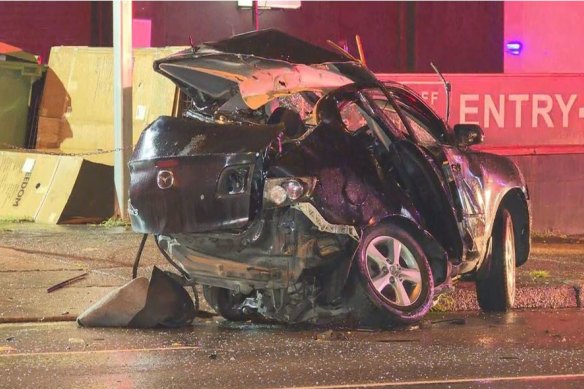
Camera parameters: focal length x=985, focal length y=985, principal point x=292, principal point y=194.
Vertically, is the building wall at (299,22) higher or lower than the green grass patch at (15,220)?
higher

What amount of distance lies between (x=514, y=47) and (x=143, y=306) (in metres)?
10.9

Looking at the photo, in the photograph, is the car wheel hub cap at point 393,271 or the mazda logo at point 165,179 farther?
the car wheel hub cap at point 393,271

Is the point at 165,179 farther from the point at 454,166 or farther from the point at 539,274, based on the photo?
the point at 539,274

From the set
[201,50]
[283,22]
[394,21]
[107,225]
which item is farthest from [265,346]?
[394,21]

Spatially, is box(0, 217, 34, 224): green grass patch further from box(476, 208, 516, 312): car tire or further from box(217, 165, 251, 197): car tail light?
box(217, 165, 251, 197): car tail light

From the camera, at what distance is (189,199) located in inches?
250

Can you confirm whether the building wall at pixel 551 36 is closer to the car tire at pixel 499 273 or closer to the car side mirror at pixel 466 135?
the car tire at pixel 499 273

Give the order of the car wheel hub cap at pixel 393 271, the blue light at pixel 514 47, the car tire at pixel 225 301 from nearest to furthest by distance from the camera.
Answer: the car wheel hub cap at pixel 393 271
the car tire at pixel 225 301
the blue light at pixel 514 47

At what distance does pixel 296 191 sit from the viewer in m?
6.22

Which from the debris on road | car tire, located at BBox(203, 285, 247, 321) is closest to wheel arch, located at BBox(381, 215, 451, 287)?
car tire, located at BBox(203, 285, 247, 321)

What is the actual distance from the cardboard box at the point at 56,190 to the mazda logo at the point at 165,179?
6.08m

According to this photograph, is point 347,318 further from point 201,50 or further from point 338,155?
point 201,50

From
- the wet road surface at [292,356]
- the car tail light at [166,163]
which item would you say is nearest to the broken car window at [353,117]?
the car tail light at [166,163]

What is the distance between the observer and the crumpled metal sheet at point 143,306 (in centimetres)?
693
